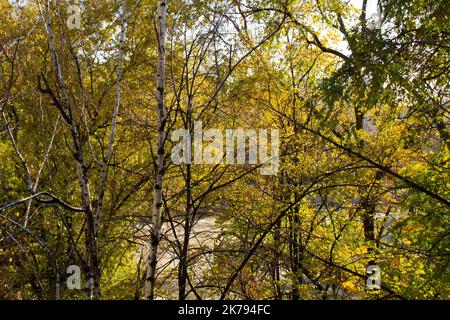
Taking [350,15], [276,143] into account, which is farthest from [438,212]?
[350,15]

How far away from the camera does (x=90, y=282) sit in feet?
12.7

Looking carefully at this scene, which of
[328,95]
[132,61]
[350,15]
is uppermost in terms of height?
[350,15]

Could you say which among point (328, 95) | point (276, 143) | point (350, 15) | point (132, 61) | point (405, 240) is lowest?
point (405, 240)

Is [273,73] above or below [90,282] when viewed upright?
above

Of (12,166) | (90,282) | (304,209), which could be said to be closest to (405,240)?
(304,209)

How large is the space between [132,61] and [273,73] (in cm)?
295
